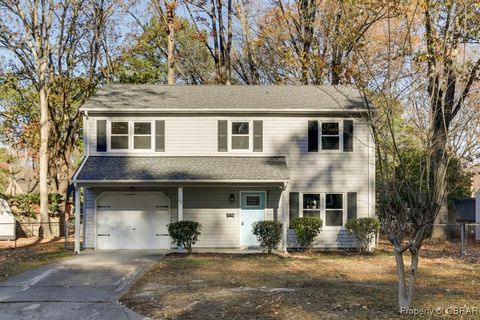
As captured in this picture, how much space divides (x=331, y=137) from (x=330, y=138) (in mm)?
52

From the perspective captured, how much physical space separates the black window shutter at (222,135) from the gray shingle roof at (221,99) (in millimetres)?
560

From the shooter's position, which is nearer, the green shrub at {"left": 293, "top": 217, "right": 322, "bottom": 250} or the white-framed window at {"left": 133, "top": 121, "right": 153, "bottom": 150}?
the green shrub at {"left": 293, "top": 217, "right": 322, "bottom": 250}

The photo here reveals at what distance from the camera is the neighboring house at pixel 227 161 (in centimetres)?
1720

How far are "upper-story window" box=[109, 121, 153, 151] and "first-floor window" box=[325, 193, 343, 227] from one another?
6806mm

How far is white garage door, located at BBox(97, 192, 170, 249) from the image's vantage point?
1716 cm

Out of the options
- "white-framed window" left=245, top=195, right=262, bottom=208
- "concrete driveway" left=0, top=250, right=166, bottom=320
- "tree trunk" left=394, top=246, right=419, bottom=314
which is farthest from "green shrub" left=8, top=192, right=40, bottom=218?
"tree trunk" left=394, top=246, right=419, bottom=314

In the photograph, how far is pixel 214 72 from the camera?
34188 mm

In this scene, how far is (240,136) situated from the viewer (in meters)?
17.7

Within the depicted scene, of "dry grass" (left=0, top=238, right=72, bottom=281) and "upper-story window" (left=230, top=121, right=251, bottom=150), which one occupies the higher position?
"upper-story window" (left=230, top=121, right=251, bottom=150)

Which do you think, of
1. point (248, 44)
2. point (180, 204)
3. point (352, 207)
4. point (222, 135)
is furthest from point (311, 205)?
point (248, 44)

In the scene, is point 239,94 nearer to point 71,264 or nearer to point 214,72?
point 71,264

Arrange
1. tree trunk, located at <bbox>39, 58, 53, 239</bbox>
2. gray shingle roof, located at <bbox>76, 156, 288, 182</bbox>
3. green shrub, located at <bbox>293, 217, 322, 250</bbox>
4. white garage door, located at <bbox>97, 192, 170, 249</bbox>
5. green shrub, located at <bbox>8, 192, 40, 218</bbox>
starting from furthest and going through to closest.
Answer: green shrub, located at <bbox>8, 192, 40, 218</bbox>, tree trunk, located at <bbox>39, 58, 53, 239</bbox>, white garage door, located at <bbox>97, 192, 170, 249</bbox>, green shrub, located at <bbox>293, 217, 322, 250</bbox>, gray shingle roof, located at <bbox>76, 156, 288, 182</bbox>

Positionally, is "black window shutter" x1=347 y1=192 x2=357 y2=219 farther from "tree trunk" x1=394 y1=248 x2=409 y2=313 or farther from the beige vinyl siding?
"tree trunk" x1=394 y1=248 x2=409 y2=313

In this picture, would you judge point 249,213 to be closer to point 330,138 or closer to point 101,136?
point 330,138
